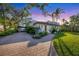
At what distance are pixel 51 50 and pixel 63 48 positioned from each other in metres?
0.11

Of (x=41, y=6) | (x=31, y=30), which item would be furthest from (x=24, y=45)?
(x=41, y=6)

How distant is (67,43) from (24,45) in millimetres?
378

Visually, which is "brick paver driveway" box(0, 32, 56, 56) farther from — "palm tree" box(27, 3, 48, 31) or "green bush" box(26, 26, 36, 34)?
"palm tree" box(27, 3, 48, 31)

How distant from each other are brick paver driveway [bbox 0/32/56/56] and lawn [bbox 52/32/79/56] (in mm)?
71

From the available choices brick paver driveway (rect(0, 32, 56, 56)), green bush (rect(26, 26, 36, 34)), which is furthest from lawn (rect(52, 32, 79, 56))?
green bush (rect(26, 26, 36, 34))

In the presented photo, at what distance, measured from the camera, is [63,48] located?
6.10 feet

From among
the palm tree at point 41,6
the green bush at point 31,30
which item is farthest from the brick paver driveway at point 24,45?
the palm tree at point 41,6

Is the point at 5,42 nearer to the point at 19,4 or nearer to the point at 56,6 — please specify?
the point at 19,4

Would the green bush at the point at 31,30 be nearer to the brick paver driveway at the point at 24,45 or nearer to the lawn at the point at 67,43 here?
the brick paver driveway at the point at 24,45

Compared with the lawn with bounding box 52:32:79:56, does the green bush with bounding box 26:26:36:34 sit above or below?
above

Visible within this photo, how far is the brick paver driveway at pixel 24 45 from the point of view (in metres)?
1.86

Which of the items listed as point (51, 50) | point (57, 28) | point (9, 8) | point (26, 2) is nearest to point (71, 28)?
point (57, 28)

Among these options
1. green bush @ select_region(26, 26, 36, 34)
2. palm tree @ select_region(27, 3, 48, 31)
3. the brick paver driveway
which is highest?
palm tree @ select_region(27, 3, 48, 31)

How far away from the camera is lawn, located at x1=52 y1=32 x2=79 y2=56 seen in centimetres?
184
